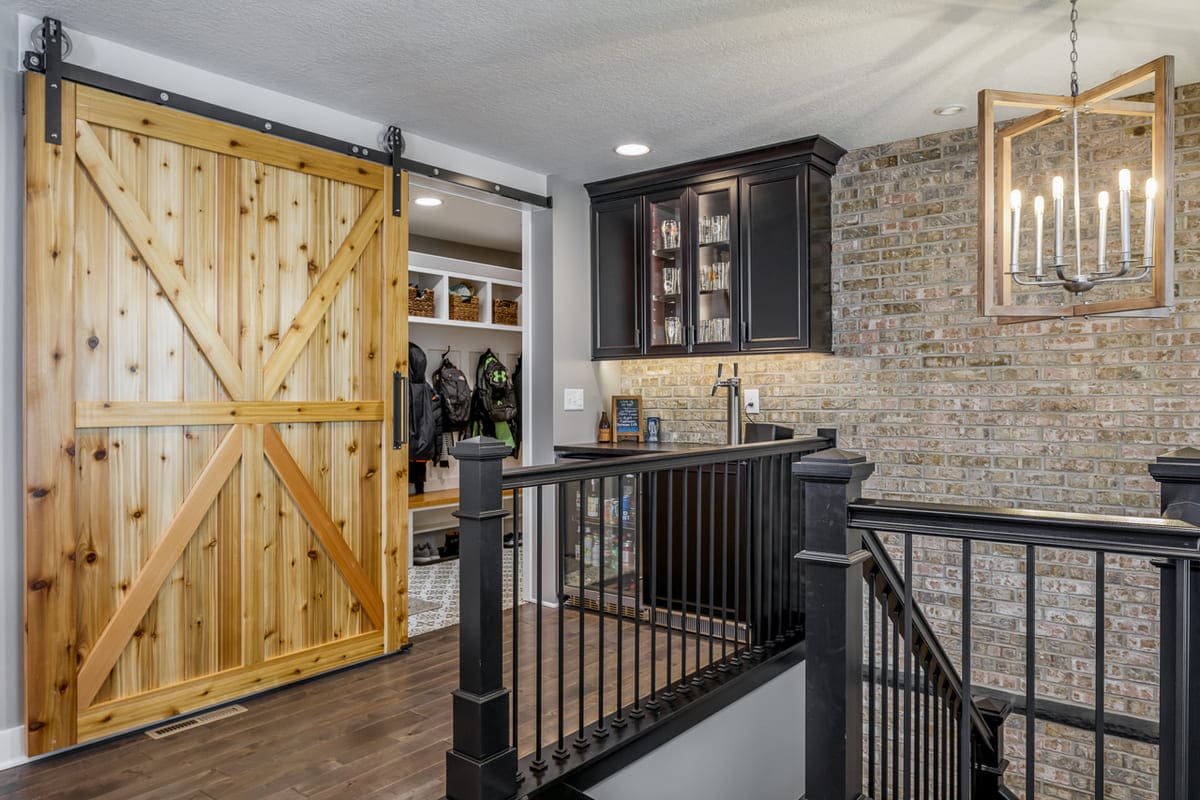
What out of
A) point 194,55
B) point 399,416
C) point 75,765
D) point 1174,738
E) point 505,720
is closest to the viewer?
point 1174,738

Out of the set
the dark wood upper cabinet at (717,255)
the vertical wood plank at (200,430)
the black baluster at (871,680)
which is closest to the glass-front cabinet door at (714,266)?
the dark wood upper cabinet at (717,255)

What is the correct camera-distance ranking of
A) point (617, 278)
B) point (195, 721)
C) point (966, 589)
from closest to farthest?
point (966, 589) → point (195, 721) → point (617, 278)

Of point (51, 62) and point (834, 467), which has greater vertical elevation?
point (51, 62)

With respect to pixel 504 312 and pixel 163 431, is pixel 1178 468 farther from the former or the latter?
pixel 504 312

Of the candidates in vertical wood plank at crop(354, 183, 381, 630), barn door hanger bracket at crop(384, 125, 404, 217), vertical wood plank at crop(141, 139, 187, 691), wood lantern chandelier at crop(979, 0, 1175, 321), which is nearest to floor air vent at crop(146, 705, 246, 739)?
vertical wood plank at crop(141, 139, 187, 691)

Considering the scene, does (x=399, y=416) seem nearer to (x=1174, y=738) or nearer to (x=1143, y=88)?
(x=1174, y=738)

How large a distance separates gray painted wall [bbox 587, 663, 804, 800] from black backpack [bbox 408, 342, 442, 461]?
3.30m

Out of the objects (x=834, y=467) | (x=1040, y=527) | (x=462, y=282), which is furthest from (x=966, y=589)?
(x=462, y=282)

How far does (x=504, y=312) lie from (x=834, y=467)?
16.8 ft

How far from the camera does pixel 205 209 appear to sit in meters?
2.93

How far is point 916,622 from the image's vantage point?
2389mm

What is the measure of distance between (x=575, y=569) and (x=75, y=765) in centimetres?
243

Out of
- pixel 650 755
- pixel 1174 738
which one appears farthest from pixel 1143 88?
pixel 650 755

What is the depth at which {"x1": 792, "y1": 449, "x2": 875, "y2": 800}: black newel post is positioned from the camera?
5.03 ft
